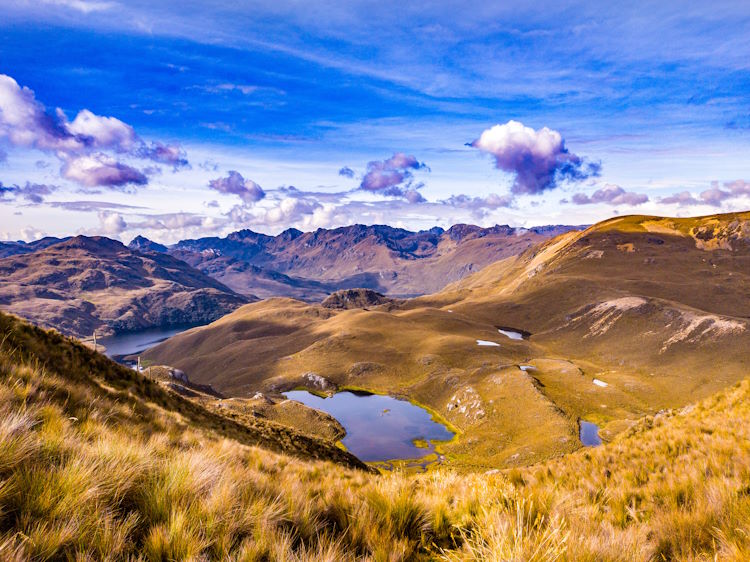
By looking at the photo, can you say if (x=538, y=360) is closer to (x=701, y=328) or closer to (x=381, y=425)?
(x=701, y=328)

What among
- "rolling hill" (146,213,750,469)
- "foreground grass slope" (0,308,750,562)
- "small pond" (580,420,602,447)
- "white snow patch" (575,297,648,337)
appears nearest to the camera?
"foreground grass slope" (0,308,750,562)

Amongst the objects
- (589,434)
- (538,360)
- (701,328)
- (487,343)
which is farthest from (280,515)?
(701,328)

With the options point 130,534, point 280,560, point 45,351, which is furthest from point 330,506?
point 45,351

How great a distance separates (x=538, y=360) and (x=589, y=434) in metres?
48.7

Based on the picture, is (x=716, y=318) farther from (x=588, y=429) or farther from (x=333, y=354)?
(x=333, y=354)

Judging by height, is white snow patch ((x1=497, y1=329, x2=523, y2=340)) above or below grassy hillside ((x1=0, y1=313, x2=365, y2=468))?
below

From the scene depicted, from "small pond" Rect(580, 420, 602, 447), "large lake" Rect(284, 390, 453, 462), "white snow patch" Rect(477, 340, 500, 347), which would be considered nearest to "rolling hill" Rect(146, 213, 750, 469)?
"white snow patch" Rect(477, 340, 500, 347)

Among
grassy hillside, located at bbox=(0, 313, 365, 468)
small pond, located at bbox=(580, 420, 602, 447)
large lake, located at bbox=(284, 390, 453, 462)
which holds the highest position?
grassy hillside, located at bbox=(0, 313, 365, 468)

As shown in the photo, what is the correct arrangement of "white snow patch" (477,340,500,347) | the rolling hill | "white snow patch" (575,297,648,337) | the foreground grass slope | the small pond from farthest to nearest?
"white snow patch" (575,297,648,337), "white snow patch" (477,340,500,347), the rolling hill, the small pond, the foreground grass slope

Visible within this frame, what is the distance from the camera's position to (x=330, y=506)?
15.7 feet

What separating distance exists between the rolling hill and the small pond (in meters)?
1.87

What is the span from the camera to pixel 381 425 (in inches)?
4107

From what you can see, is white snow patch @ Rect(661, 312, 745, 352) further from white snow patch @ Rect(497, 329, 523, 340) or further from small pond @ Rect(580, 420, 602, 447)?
small pond @ Rect(580, 420, 602, 447)

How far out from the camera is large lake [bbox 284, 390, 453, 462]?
90938 mm
